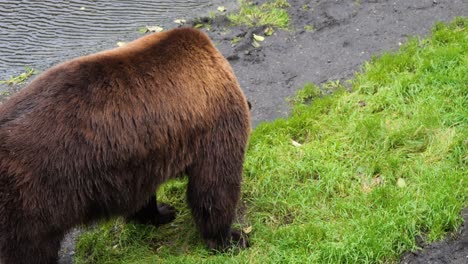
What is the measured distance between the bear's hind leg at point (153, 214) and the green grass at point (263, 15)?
3.45 meters

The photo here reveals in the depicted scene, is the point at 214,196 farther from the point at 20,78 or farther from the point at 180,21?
the point at 180,21

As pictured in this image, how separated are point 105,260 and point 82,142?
153cm

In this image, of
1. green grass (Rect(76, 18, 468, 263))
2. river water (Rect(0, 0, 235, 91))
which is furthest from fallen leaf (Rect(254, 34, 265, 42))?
green grass (Rect(76, 18, 468, 263))

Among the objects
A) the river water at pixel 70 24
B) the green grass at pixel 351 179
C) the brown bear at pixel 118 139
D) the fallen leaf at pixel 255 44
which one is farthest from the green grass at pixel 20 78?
the brown bear at pixel 118 139

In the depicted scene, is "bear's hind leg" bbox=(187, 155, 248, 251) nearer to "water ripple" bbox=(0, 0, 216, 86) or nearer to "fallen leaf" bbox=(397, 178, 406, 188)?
"fallen leaf" bbox=(397, 178, 406, 188)

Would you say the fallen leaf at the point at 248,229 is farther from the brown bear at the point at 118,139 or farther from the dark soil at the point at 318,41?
the dark soil at the point at 318,41

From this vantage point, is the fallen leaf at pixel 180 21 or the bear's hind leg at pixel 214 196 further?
the fallen leaf at pixel 180 21

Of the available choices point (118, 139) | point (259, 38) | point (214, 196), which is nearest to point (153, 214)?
point (214, 196)

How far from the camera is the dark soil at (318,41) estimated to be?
717cm

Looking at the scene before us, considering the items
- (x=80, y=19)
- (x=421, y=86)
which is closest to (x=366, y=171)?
(x=421, y=86)

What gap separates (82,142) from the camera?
419 centimetres

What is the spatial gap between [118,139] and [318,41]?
4103mm

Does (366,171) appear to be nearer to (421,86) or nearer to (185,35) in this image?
(421,86)

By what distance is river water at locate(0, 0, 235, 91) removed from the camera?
8.34 metres
